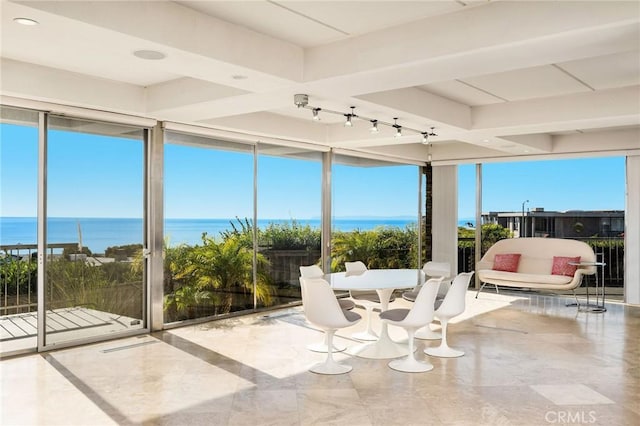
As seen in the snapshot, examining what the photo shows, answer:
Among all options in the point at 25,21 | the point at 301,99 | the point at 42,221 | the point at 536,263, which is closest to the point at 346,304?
the point at 301,99

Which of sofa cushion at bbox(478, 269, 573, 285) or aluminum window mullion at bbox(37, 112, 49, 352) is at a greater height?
aluminum window mullion at bbox(37, 112, 49, 352)

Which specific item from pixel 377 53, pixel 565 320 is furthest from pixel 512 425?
pixel 565 320

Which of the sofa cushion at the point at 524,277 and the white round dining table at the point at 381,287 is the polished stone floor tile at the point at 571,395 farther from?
the sofa cushion at the point at 524,277

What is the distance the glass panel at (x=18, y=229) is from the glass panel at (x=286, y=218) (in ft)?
9.57

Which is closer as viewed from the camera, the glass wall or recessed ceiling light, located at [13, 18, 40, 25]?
recessed ceiling light, located at [13, 18, 40, 25]

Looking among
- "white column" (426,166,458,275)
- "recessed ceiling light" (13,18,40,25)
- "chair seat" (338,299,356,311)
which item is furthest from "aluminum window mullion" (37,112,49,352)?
"white column" (426,166,458,275)

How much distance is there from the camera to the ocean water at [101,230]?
512 centimetres

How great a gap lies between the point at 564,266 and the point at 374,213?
3.15m

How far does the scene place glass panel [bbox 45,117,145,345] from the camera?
537 cm

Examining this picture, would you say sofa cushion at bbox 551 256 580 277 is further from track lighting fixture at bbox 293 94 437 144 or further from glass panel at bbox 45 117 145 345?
glass panel at bbox 45 117 145 345

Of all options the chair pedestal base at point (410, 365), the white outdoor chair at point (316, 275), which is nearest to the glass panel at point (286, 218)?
the white outdoor chair at point (316, 275)

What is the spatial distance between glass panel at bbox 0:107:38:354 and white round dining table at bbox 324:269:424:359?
2.95 m

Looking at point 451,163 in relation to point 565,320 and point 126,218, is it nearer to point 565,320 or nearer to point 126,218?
point 565,320

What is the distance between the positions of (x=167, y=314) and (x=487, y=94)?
442cm
